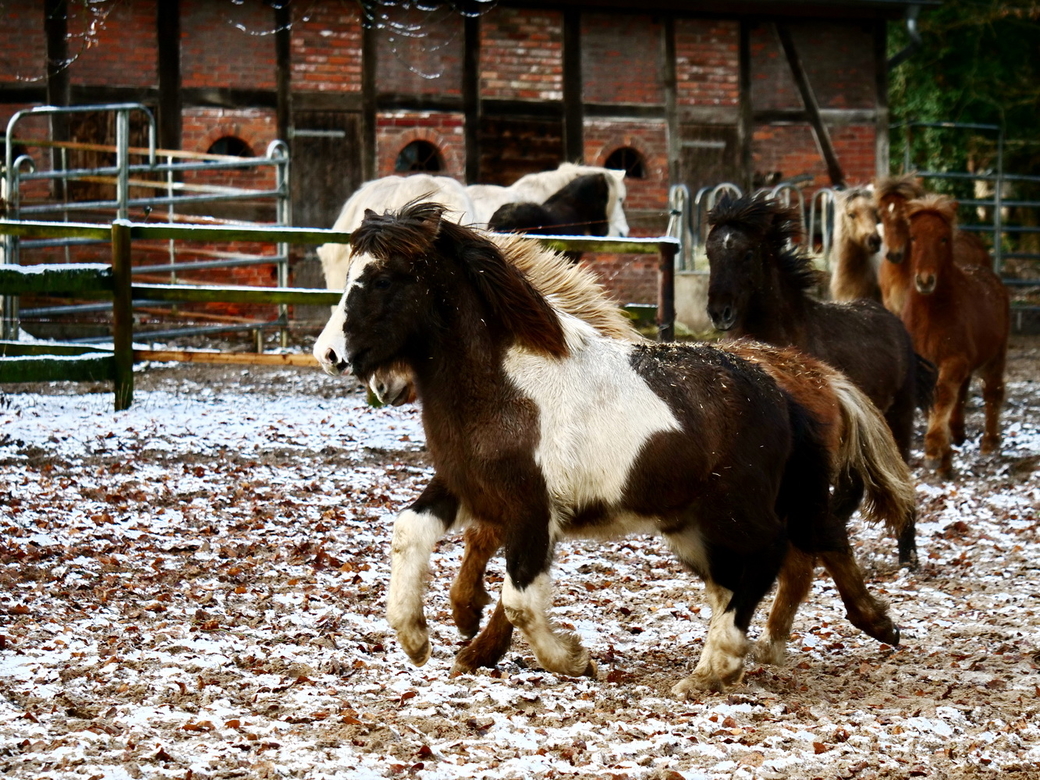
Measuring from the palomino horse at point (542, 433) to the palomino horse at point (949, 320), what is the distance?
5988mm

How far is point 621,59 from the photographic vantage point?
1808cm

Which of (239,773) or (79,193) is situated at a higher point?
(79,193)

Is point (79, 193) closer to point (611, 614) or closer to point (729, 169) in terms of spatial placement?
point (729, 169)

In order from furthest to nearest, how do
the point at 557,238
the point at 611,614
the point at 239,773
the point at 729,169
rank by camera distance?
the point at 729,169
the point at 557,238
the point at 611,614
the point at 239,773

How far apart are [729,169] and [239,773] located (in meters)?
15.7

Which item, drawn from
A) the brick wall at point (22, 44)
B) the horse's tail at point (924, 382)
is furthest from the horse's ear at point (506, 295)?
the brick wall at point (22, 44)

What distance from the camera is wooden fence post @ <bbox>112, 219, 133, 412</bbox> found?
10.1m

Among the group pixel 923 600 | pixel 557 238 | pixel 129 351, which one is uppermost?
pixel 557 238

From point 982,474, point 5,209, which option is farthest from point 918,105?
point 5,209

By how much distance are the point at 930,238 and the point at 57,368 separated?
7095 mm

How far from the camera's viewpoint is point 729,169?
1848 centimetres

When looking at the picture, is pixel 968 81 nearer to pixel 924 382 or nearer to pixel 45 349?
pixel 924 382

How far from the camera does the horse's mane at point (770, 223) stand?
309 inches

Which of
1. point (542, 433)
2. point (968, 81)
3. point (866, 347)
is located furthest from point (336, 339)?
point (968, 81)
